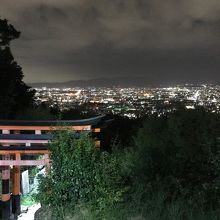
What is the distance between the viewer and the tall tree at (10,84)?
2870cm

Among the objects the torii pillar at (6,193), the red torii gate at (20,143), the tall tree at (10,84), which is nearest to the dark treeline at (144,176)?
the red torii gate at (20,143)

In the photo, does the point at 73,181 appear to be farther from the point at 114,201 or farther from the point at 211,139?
the point at 211,139

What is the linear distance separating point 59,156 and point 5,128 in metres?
3.95

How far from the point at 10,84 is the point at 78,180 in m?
22.4

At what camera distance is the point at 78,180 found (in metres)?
8.50

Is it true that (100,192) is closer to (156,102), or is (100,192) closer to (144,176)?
(144,176)

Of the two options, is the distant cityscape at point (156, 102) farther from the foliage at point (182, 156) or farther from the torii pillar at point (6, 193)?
the torii pillar at point (6, 193)

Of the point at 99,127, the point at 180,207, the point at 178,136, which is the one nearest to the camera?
the point at 180,207

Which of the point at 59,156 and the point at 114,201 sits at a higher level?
the point at 59,156

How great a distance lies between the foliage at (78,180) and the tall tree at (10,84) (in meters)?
19.7

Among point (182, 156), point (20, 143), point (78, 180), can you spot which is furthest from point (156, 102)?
point (78, 180)

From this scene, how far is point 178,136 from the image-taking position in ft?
49.1

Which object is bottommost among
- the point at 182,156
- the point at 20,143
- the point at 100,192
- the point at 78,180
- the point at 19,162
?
the point at 182,156

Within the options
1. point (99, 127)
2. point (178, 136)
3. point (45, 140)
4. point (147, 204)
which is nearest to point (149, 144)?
point (178, 136)
